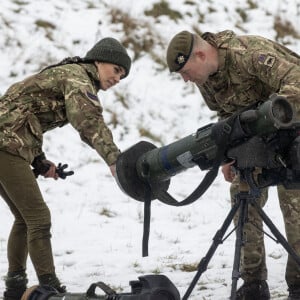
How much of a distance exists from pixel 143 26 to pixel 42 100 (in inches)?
304

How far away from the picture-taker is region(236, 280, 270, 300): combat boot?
4.08 m

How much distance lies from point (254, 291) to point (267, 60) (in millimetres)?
1536

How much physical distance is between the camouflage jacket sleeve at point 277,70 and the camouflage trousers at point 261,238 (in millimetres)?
754

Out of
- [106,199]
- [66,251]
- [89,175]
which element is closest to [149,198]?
[66,251]

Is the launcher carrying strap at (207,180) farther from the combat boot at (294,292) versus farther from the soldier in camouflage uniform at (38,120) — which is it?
the combat boot at (294,292)

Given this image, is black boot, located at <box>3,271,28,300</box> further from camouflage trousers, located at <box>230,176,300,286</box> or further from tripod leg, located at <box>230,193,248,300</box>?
tripod leg, located at <box>230,193,248,300</box>

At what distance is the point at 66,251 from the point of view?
5738mm

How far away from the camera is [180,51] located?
12.0 ft

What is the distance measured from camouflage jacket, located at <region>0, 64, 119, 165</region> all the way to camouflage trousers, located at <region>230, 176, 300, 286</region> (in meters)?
1.19

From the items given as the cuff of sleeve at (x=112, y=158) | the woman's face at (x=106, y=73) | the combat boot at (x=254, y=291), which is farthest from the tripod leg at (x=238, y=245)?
the woman's face at (x=106, y=73)

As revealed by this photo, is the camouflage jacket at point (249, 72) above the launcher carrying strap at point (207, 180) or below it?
above

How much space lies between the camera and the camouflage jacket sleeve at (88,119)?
3605 millimetres

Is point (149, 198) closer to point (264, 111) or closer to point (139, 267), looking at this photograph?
point (264, 111)

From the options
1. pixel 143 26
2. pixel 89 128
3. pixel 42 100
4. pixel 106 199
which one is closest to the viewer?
pixel 89 128
